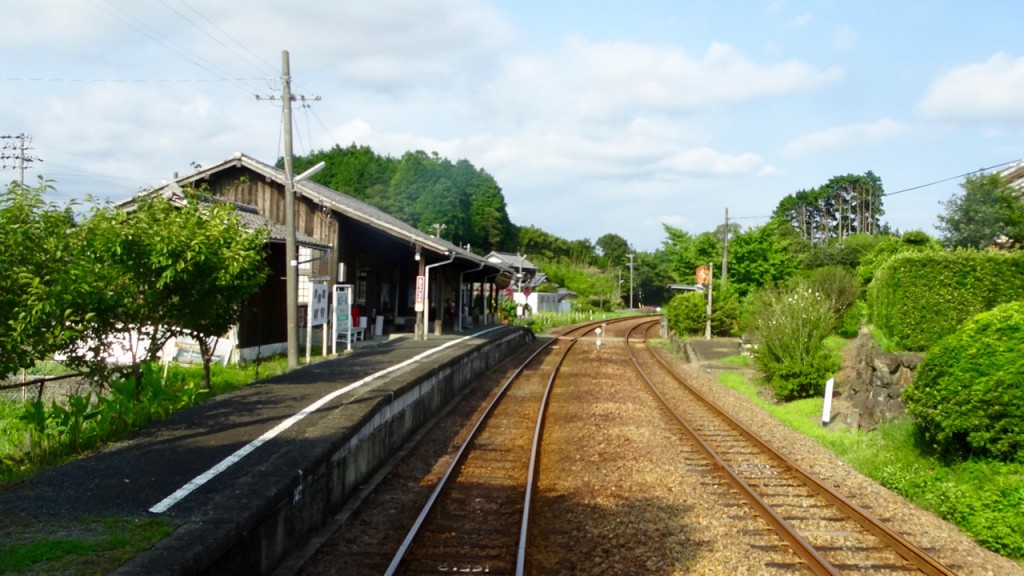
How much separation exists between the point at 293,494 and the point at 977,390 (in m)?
6.80

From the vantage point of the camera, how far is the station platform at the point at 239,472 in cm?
519

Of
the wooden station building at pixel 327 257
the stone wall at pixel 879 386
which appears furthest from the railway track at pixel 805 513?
the wooden station building at pixel 327 257

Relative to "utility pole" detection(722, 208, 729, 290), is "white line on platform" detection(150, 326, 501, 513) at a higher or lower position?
lower

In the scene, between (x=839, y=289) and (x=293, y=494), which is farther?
(x=839, y=289)

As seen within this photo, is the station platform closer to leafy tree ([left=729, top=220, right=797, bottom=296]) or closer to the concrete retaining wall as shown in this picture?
the concrete retaining wall

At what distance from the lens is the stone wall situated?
11.1 meters

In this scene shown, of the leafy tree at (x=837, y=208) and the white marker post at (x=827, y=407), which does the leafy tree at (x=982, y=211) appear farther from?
the leafy tree at (x=837, y=208)

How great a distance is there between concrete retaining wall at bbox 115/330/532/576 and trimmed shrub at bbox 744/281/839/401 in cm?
765

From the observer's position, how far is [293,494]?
6.16 m

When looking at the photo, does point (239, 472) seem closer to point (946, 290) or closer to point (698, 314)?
point (946, 290)

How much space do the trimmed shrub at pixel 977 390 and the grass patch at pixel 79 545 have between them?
24.9ft

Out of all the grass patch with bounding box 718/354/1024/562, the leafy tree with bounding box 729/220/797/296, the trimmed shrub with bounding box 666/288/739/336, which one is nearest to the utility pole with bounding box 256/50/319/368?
the grass patch with bounding box 718/354/1024/562

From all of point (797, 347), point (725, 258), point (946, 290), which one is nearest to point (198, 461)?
point (946, 290)

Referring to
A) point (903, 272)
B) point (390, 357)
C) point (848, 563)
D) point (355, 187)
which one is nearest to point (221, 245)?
point (390, 357)
